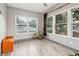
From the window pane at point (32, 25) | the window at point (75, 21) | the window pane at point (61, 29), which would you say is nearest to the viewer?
the window at point (75, 21)

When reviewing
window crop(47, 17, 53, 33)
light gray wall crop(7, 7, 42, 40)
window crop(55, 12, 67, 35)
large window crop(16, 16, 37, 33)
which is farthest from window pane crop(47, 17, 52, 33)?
light gray wall crop(7, 7, 42, 40)

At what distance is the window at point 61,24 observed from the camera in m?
4.54

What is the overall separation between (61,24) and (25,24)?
283 cm

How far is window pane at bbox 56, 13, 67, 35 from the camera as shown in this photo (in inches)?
179

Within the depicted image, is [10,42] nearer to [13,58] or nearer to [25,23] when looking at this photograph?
[13,58]

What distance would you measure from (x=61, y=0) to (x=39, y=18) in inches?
249

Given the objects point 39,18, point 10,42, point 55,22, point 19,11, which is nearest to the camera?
point 10,42

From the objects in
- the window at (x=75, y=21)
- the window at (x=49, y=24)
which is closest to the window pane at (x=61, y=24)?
the window at (x=75, y=21)

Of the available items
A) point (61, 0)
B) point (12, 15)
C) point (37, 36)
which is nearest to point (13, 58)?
point (61, 0)

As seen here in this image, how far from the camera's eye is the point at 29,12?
6574 mm

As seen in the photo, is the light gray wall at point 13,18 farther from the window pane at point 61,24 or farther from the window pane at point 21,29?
the window pane at point 61,24

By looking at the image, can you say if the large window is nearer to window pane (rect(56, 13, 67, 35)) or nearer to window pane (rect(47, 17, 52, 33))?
window pane (rect(47, 17, 52, 33))

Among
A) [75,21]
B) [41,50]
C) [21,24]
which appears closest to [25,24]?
[21,24]

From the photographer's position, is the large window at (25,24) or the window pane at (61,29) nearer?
the window pane at (61,29)
